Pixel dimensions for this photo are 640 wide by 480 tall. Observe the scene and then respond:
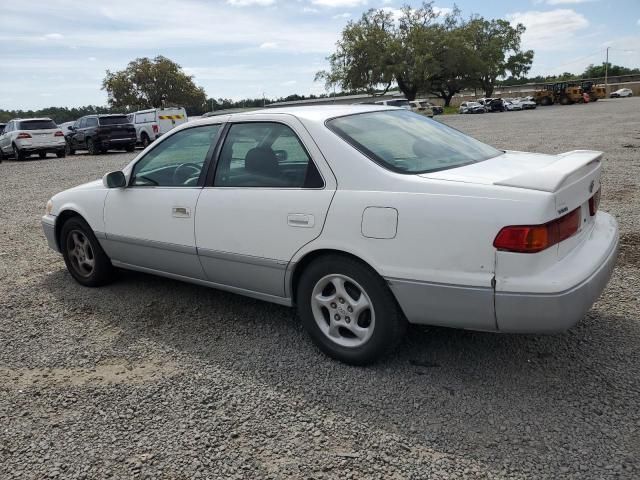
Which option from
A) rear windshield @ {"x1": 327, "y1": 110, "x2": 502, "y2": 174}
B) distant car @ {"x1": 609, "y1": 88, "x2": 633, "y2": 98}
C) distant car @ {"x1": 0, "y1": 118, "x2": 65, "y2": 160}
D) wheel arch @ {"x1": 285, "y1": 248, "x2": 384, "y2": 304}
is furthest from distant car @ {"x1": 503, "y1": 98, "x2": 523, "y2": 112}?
wheel arch @ {"x1": 285, "y1": 248, "x2": 384, "y2": 304}

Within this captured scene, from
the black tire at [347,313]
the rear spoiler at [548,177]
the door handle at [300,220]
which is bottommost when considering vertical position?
the black tire at [347,313]

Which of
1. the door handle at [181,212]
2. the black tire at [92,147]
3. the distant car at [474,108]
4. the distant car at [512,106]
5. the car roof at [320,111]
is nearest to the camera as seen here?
→ the car roof at [320,111]

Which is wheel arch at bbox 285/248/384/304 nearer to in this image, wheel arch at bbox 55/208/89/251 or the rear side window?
wheel arch at bbox 55/208/89/251

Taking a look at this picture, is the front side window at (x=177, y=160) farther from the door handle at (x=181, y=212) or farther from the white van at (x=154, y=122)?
the white van at (x=154, y=122)

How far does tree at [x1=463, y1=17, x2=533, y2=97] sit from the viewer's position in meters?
71.4

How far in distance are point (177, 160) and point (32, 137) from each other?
20172 mm

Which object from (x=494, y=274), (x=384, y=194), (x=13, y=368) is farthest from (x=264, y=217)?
(x=13, y=368)

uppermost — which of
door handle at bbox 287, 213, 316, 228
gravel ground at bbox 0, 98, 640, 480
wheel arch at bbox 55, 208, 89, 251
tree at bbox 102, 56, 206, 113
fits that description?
tree at bbox 102, 56, 206, 113

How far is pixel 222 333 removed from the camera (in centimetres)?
383

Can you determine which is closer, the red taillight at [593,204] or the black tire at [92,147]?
the red taillight at [593,204]

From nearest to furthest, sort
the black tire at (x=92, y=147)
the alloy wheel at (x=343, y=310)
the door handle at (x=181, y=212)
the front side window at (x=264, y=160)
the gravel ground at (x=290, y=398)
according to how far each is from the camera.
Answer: the gravel ground at (x=290, y=398)
the alloy wheel at (x=343, y=310)
the front side window at (x=264, y=160)
the door handle at (x=181, y=212)
the black tire at (x=92, y=147)

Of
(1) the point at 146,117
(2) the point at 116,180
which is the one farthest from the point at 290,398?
(1) the point at 146,117

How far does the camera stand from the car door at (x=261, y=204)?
3207 mm

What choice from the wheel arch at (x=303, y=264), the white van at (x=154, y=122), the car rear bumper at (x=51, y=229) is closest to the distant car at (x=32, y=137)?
the white van at (x=154, y=122)
